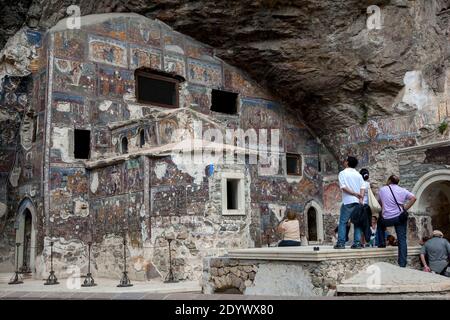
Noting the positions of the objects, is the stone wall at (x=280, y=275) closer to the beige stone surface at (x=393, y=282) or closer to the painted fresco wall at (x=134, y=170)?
the beige stone surface at (x=393, y=282)

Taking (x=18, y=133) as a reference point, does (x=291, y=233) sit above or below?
below

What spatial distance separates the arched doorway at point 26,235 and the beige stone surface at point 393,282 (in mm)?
10056

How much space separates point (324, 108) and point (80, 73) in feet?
28.3

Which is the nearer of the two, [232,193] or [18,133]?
[232,193]

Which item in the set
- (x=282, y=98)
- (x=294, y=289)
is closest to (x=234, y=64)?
(x=282, y=98)

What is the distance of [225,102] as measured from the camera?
19.0m

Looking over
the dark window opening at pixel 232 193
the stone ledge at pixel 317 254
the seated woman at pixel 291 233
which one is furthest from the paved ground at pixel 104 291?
the dark window opening at pixel 232 193

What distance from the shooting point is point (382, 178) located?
58.9 feet

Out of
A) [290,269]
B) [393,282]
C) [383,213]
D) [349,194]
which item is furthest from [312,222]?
[393,282]

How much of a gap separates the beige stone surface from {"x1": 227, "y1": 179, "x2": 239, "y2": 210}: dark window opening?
5795 mm

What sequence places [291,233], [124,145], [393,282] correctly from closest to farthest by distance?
[393,282] < [291,233] < [124,145]

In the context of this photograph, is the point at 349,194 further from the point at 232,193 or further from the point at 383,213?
the point at 232,193

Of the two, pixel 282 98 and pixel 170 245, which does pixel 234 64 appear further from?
pixel 170 245

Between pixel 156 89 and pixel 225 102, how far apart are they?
112 inches
